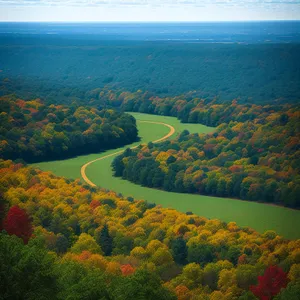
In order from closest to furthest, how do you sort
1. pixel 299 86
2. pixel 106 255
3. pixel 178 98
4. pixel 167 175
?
pixel 106 255, pixel 167 175, pixel 299 86, pixel 178 98

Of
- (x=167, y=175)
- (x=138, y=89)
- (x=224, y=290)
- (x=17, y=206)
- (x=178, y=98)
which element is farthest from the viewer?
(x=138, y=89)

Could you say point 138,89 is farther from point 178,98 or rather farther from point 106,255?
point 106,255

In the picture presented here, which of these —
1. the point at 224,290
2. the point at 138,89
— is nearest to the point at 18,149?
the point at 224,290

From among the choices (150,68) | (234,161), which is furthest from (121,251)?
(150,68)

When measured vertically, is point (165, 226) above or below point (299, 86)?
below

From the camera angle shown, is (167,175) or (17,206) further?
(167,175)
